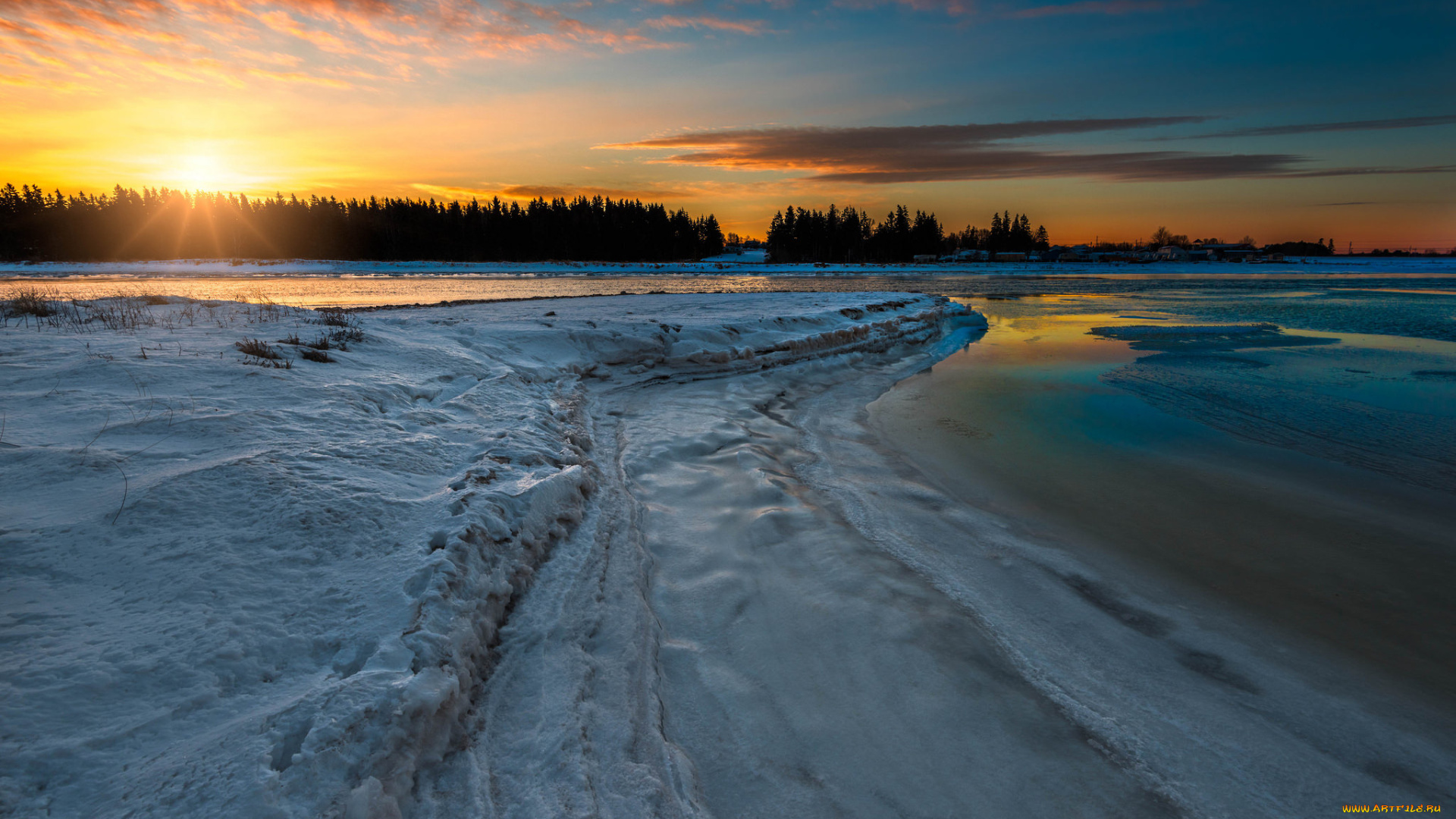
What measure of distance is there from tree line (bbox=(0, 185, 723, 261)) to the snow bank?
98.4 m

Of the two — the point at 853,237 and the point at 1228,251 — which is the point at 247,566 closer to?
the point at 853,237

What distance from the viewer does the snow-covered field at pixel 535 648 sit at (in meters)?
2.08

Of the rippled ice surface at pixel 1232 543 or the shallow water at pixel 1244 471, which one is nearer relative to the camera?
the rippled ice surface at pixel 1232 543

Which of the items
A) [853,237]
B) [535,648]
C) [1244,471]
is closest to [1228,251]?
[853,237]

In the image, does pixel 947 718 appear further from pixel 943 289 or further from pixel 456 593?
pixel 943 289

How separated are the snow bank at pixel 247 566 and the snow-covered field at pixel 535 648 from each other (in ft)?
0.05

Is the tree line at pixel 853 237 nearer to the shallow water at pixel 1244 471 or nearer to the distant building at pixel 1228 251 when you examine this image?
the distant building at pixel 1228 251

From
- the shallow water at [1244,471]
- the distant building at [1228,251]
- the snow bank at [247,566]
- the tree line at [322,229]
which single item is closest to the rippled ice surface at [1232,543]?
the shallow water at [1244,471]

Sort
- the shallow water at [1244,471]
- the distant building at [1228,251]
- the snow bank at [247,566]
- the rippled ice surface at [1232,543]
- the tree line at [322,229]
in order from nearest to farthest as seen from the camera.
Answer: the snow bank at [247,566]
the rippled ice surface at [1232,543]
the shallow water at [1244,471]
the tree line at [322,229]
the distant building at [1228,251]

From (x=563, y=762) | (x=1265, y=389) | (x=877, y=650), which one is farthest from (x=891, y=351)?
(x=563, y=762)

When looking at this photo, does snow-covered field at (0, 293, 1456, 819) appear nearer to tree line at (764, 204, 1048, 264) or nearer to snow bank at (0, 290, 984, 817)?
snow bank at (0, 290, 984, 817)

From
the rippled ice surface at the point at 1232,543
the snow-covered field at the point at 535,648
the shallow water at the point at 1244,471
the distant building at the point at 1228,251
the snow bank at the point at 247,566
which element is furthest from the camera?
the distant building at the point at 1228,251

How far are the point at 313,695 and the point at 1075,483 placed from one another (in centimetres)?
625

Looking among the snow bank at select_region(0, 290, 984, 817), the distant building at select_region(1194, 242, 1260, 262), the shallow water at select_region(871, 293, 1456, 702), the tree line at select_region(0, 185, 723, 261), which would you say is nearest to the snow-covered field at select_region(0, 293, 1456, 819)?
the snow bank at select_region(0, 290, 984, 817)
